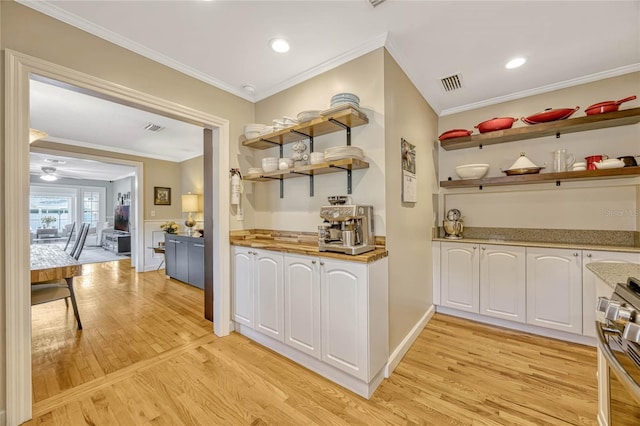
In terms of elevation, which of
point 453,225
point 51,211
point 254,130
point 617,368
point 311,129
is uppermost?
point 254,130

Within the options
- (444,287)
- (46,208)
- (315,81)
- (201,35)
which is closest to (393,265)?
(444,287)

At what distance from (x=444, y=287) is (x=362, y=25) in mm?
2768

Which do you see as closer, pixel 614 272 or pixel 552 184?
pixel 614 272

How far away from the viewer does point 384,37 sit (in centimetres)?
189

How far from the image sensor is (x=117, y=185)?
31.4ft

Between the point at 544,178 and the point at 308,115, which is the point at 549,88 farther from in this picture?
the point at 308,115

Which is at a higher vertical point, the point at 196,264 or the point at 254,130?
the point at 254,130

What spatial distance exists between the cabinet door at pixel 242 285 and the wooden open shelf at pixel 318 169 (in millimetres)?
745

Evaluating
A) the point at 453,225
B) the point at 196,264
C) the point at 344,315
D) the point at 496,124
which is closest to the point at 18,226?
the point at 344,315

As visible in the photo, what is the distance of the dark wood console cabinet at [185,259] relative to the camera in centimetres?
401

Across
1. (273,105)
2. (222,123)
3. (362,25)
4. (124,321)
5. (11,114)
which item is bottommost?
(124,321)

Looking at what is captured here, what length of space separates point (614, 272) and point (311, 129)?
6.83 feet

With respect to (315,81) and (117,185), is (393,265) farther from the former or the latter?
(117,185)

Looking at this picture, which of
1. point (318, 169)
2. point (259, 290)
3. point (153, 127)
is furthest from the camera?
point (153, 127)
